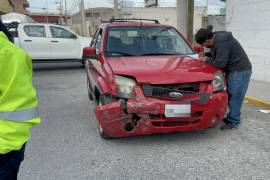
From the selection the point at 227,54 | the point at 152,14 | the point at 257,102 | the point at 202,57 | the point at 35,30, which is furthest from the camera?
the point at 152,14

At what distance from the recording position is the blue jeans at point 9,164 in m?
1.90

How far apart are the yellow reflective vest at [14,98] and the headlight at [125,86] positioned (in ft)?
7.38

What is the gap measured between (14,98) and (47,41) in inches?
435

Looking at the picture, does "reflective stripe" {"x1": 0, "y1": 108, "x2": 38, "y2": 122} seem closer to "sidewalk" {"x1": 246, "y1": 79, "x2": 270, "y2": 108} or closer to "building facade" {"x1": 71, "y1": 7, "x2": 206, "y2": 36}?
"sidewalk" {"x1": 246, "y1": 79, "x2": 270, "y2": 108}

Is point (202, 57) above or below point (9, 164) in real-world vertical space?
above

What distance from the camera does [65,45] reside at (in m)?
12.6

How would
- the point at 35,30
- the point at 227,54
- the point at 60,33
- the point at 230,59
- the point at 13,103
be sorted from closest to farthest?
the point at 13,103
the point at 227,54
the point at 230,59
the point at 35,30
the point at 60,33

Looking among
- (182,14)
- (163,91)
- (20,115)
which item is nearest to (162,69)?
(163,91)

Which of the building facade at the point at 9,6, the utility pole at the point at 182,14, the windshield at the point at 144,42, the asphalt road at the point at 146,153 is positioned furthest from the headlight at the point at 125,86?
the building facade at the point at 9,6

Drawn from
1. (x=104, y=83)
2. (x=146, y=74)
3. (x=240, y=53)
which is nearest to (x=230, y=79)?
(x=240, y=53)

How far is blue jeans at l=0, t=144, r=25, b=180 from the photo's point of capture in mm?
1903

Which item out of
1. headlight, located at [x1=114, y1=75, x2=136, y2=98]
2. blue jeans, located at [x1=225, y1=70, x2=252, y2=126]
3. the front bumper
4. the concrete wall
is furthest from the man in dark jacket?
the concrete wall

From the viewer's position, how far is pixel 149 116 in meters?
4.10

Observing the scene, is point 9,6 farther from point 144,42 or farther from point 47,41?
point 144,42
